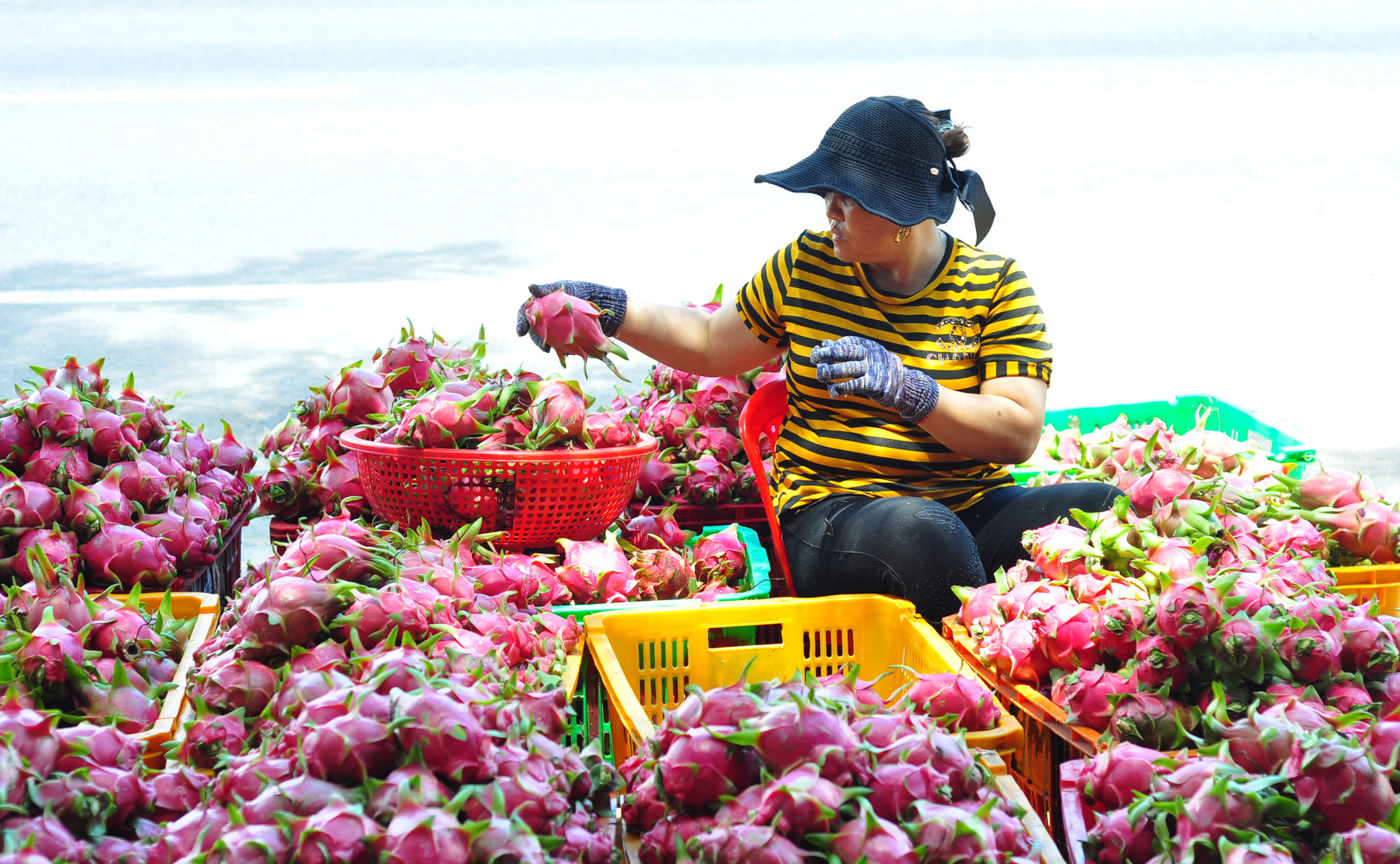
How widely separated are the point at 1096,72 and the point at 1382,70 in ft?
8.30

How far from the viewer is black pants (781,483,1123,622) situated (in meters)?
2.29

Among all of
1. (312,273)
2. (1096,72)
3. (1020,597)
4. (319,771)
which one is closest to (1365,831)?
(1020,597)

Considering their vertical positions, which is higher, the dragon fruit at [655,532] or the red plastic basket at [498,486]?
the red plastic basket at [498,486]

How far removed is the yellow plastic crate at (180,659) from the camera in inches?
62.0

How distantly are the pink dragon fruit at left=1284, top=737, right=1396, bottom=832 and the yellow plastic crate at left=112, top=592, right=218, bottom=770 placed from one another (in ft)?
4.37

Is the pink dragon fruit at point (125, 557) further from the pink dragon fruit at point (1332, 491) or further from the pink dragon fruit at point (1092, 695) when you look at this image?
the pink dragon fruit at point (1332, 491)

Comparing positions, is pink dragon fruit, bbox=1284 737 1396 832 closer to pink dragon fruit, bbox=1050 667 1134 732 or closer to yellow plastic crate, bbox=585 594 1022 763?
pink dragon fruit, bbox=1050 667 1134 732

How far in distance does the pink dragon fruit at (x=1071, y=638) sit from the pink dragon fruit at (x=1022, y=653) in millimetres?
16

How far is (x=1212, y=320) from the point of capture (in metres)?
6.33

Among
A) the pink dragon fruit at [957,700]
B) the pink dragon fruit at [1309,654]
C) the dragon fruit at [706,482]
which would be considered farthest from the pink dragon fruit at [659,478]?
the pink dragon fruit at [1309,654]

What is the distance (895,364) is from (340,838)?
1550mm

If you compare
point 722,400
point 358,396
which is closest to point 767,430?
point 722,400

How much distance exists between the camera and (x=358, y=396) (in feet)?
8.94

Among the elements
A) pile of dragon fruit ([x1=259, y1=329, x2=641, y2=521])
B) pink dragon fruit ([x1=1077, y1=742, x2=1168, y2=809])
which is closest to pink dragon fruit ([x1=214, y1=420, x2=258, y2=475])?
pile of dragon fruit ([x1=259, y1=329, x2=641, y2=521])
